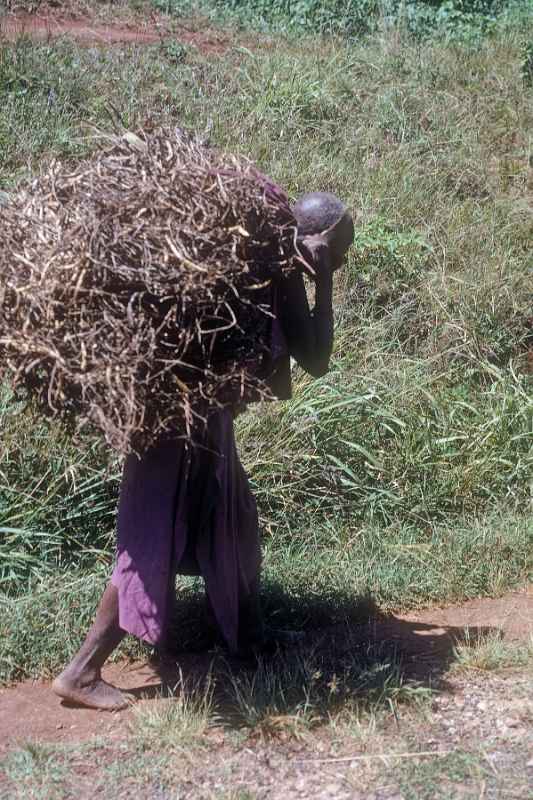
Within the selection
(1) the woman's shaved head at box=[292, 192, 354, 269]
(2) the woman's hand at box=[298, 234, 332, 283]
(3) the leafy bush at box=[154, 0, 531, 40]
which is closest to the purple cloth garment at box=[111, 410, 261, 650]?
(2) the woman's hand at box=[298, 234, 332, 283]

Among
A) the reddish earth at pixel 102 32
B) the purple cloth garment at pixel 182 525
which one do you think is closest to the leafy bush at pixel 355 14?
the reddish earth at pixel 102 32

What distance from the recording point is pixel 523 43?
9.08 meters

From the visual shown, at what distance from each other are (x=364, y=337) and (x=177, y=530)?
9.43ft

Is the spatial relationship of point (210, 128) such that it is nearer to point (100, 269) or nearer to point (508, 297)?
point (508, 297)

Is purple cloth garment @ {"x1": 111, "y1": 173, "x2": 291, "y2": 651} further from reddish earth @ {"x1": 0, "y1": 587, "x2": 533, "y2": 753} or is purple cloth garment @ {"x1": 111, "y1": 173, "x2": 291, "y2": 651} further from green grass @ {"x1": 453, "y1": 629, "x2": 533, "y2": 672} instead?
green grass @ {"x1": 453, "y1": 629, "x2": 533, "y2": 672}

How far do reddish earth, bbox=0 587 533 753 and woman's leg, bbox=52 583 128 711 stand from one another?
5 cm

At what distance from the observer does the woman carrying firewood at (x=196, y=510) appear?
3.28 metres

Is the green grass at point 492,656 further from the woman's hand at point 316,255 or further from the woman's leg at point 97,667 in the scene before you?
the woman's hand at point 316,255

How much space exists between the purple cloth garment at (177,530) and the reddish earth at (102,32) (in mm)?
5684

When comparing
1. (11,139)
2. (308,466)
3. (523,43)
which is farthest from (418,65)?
(308,466)

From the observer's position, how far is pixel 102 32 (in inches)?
345

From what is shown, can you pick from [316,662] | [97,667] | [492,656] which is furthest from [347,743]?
[97,667]

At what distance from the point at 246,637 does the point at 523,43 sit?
22.8ft

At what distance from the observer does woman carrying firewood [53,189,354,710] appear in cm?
328
